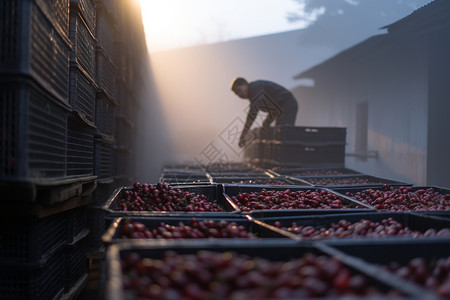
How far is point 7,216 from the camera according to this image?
218cm

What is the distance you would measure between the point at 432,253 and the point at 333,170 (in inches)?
185

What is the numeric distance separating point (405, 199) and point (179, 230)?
2.21 m

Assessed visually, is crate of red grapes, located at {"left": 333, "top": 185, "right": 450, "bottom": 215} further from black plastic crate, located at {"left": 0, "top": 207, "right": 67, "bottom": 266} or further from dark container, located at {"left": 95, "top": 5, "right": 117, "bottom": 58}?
dark container, located at {"left": 95, "top": 5, "right": 117, "bottom": 58}

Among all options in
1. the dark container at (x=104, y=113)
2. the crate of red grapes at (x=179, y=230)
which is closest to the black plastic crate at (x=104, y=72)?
the dark container at (x=104, y=113)

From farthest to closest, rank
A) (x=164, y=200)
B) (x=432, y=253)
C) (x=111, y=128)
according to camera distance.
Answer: (x=111, y=128)
(x=164, y=200)
(x=432, y=253)

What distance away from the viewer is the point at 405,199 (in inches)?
136

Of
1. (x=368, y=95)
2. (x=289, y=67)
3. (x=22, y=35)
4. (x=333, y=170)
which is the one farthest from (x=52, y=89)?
(x=289, y=67)

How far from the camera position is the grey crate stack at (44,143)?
1.87 m

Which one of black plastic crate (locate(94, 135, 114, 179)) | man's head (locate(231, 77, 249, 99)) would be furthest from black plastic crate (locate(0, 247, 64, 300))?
man's head (locate(231, 77, 249, 99))

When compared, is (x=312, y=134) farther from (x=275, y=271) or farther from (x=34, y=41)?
(x=275, y=271)

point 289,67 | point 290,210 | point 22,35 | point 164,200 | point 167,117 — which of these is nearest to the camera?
point 22,35

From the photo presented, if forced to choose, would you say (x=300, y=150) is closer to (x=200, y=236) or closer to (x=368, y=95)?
(x=200, y=236)

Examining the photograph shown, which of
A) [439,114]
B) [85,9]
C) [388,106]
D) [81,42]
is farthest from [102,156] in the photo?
[388,106]

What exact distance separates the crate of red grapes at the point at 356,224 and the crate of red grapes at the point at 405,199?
0.86 ft
